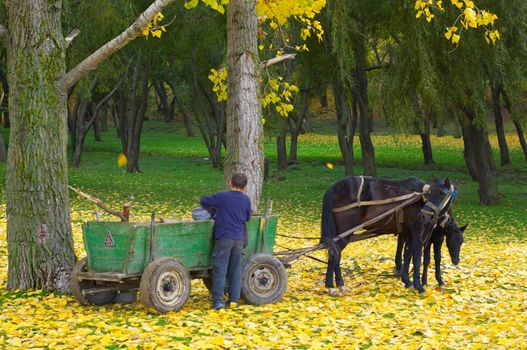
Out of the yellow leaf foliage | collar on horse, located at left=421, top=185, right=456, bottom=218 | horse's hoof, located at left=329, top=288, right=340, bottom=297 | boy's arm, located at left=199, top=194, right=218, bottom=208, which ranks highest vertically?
the yellow leaf foliage

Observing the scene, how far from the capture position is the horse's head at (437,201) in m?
12.1

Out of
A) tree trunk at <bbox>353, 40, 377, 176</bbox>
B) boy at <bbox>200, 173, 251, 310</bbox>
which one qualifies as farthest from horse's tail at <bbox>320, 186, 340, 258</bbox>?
tree trunk at <bbox>353, 40, 377, 176</bbox>

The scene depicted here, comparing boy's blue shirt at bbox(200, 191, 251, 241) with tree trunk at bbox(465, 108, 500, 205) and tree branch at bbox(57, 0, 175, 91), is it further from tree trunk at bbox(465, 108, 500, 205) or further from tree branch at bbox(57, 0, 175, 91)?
tree trunk at bbox(465, 108, 500, 205)

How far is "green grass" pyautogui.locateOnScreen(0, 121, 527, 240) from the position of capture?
80.5 feet

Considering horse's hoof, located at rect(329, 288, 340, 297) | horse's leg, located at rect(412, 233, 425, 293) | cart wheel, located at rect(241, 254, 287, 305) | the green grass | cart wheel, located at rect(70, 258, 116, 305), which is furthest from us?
the green grass

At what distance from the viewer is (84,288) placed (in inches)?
420

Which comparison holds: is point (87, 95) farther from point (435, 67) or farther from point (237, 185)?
point (237, 185)

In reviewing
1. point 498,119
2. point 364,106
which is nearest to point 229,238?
point 364,106

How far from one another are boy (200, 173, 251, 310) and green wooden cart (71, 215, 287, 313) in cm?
24

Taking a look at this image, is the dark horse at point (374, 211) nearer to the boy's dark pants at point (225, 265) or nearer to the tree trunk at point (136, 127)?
the boy's dark pants at point (225, 265)

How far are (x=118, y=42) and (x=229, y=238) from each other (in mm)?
2855

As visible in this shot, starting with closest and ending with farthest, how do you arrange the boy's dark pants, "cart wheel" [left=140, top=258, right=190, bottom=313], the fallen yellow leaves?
the fallen yellow leaves
"cart wheel" [left=140, top=258, right=190, bottom=313]
the boy's dark pants

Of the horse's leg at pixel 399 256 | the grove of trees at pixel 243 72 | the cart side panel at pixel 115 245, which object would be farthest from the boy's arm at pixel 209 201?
the horse's leg at pixel 399 256

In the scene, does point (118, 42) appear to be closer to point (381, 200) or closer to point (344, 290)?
point (381, 200)
